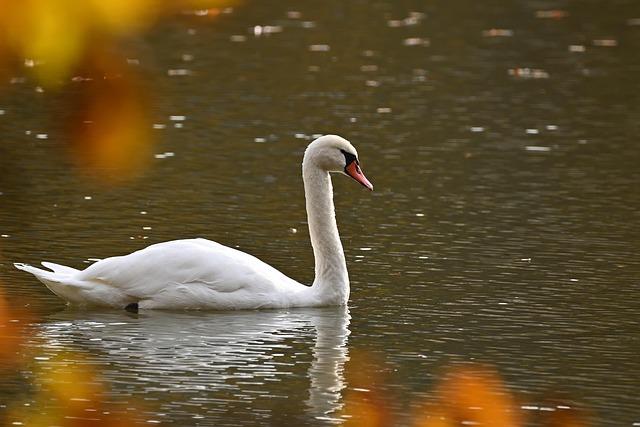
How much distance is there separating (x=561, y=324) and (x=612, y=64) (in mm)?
14935

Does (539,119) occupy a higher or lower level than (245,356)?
higher

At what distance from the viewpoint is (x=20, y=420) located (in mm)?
6879

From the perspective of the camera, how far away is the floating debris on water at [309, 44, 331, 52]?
81.7ft

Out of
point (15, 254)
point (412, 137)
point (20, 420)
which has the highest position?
point (412, 137)

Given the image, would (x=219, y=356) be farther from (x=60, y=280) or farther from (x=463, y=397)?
(x=463, y=397)

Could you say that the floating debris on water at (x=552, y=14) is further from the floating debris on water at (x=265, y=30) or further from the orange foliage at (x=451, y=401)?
the orange foliage at (x=451, y=401)

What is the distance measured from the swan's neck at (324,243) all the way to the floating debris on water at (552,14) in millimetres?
19664

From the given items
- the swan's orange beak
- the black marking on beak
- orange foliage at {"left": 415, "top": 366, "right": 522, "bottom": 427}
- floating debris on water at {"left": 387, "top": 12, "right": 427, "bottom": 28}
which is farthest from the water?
floating debris on water at {"left": 387, "top": 12, "right": 427, "bottom": 28}

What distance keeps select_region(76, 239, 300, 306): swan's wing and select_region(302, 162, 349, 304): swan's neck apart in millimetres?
428

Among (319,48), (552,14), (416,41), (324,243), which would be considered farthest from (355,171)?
(552,14)

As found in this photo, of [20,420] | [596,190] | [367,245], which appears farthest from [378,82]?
[20,420]

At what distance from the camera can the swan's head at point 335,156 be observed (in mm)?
10695

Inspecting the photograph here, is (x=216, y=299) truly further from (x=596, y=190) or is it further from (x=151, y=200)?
(x=596, y=190)

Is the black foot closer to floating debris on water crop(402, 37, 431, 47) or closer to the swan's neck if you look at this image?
the swan's neck
